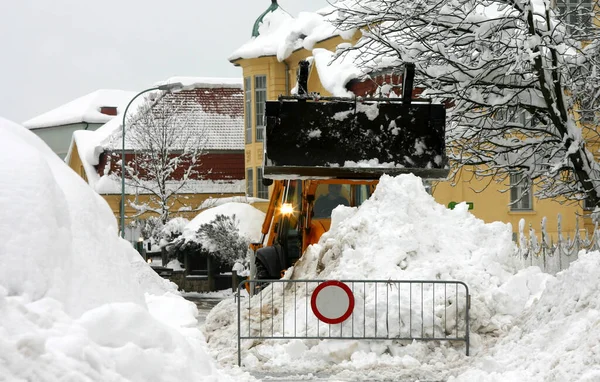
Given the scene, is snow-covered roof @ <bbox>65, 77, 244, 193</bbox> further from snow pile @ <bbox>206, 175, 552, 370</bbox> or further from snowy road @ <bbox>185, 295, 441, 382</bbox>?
snowy road @ <bbox>185, 295, 441, 382</bbox>

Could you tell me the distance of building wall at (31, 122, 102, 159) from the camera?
231 feet

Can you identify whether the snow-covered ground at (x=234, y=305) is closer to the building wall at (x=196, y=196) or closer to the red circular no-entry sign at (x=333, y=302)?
the red circular no-entry sign at (x=333, y=302)

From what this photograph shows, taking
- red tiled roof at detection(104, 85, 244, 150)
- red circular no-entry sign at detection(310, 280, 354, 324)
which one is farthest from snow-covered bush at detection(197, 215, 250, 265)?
red circular no-entry sign at detection(310, 280, 354, 324)

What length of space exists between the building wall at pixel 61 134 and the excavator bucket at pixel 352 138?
57.2m

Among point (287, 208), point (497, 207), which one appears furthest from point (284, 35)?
point (287, 208)

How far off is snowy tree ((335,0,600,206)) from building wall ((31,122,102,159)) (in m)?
56.7

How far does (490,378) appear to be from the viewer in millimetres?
9711

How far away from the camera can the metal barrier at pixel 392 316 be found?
38.8 ft

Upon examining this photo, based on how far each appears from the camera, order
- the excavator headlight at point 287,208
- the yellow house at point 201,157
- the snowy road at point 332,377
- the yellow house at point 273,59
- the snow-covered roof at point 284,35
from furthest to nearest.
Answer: the yellow house at point 201,157 → the snow-covered roof at point 284,35 → the yellow house at point 273,59 → the excavator headlight at point 287,208 → the snowy road at point 332,377

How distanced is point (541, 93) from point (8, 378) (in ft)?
36.3

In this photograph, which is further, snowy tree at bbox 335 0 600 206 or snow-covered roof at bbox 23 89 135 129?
snow-covered roof at bbox 23 89 135 129

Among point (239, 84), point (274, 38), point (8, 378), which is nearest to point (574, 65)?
point (8, 378)

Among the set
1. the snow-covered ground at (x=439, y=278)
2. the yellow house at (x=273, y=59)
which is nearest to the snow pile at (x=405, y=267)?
the snow-covered ground at (x=439, y=278)

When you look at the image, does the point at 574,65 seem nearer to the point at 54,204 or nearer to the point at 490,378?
the point at 490,378
